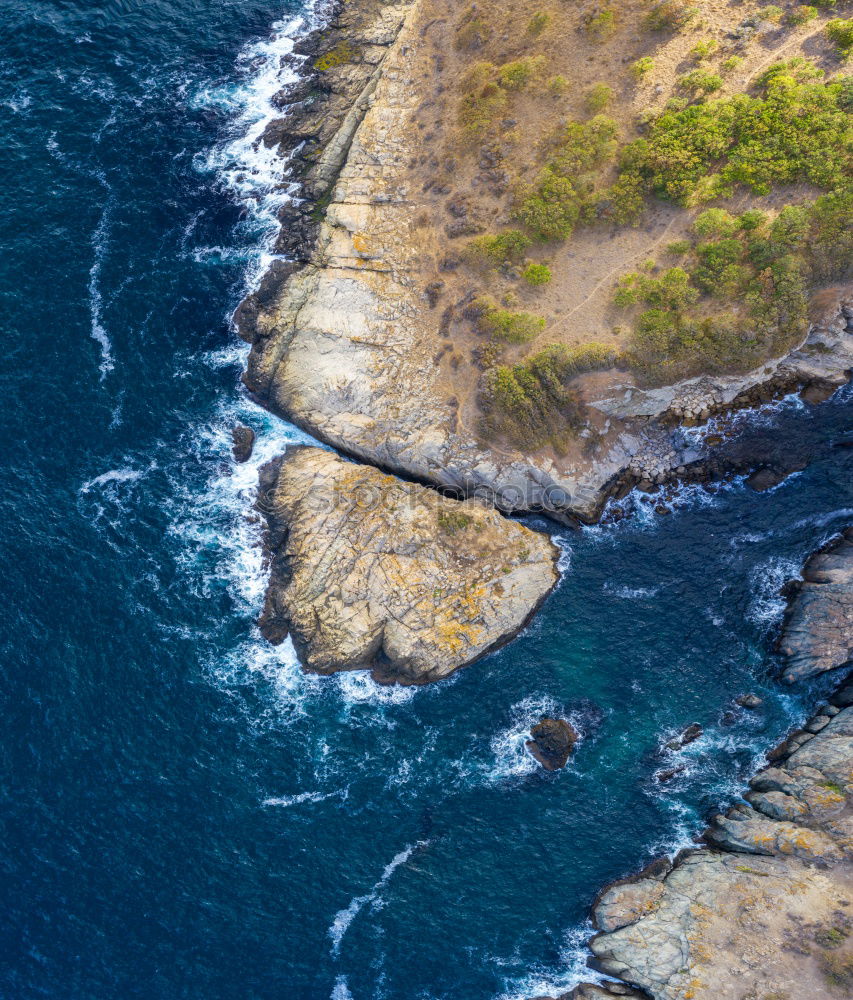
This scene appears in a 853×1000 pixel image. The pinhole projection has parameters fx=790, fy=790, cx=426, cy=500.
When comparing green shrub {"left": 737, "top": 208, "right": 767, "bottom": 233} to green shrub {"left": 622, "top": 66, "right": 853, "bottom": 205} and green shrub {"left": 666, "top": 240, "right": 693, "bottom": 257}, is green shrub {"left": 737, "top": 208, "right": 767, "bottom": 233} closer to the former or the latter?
green shrub {"left": 622, "top": 66, "right": 853, "bottom": 205}

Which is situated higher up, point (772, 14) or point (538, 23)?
point (538, 23)

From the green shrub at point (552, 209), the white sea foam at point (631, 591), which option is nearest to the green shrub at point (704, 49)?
the green shrub at point (552, 209)

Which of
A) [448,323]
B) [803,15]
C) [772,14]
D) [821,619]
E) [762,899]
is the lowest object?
[762,899]

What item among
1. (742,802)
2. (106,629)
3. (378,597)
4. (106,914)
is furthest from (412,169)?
(106,914)

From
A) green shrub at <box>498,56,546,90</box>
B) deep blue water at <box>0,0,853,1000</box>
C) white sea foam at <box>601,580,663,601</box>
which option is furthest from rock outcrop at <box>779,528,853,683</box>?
green shrub at <box>498,56,546,90</box>

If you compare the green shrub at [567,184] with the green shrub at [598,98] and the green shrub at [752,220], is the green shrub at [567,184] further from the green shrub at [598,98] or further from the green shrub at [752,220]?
the green shrub at [752,220]

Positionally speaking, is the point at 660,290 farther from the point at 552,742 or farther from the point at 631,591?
the point at 552,742

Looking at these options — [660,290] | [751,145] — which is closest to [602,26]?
[751,145]
